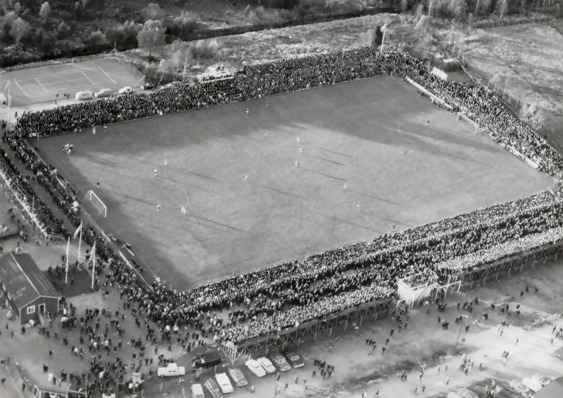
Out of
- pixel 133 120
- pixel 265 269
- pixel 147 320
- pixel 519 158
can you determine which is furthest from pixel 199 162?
pixel 519 158

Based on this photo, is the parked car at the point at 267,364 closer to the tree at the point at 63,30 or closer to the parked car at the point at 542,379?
the parked car at the point at 542,379

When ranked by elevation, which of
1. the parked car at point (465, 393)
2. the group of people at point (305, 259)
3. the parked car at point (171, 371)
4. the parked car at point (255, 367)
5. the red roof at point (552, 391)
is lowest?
the parked car at point (465, 393)

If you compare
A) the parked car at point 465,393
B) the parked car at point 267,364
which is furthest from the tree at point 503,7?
the parked car at point 267,364

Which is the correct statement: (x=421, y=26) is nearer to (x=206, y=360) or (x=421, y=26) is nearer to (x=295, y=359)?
(x=295, y=359)

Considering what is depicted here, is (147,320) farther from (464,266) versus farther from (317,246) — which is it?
(464,266)

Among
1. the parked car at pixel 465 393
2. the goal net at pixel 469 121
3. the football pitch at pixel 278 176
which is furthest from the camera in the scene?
the goal net at pixel 469 121

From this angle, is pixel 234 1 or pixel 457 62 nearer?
pixel 457 62
